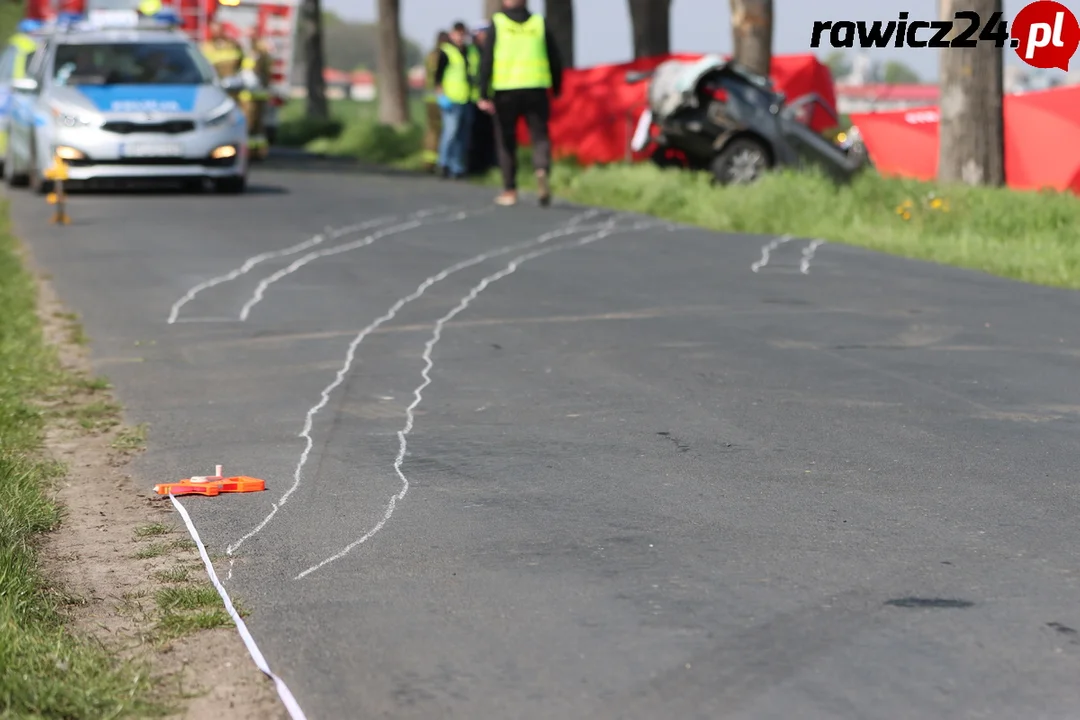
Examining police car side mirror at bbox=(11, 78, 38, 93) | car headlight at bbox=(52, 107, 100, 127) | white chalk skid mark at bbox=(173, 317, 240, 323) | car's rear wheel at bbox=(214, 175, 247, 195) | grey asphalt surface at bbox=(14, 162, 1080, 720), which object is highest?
police car side mirror at bbox=(11, 78, 38, 93)

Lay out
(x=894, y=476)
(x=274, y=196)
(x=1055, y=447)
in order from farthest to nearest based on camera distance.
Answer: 1. (x=274, y=196)
2. (x=1055, y=447)
3. (x=894, y=476)

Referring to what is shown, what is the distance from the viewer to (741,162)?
19.5 m

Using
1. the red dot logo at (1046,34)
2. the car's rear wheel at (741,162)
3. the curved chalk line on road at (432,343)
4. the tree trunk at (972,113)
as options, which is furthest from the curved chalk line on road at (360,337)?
the red dot logo at (1046,34)

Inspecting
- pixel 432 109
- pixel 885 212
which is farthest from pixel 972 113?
pixel 432 109

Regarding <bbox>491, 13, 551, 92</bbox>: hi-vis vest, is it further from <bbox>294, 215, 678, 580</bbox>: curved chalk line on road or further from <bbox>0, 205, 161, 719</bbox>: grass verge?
<bbox>0, 205, 161, 719</bbox>: grass verge

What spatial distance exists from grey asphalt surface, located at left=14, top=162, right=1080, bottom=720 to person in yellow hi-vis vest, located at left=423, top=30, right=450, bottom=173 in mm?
11823

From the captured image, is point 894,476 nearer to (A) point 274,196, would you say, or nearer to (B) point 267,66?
(A) point 274,196

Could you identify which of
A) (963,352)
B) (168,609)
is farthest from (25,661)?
(963,352)

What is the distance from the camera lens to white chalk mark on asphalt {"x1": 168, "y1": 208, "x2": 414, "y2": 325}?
11055 mm

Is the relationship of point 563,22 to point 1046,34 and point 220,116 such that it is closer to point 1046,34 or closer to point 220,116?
point 220,116

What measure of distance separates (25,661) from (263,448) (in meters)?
2.77

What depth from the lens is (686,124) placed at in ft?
65.3

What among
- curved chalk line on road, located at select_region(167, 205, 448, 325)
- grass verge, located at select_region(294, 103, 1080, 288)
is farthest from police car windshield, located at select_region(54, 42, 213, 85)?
grass verge, located at select_region(294, 103, 1080, 288)

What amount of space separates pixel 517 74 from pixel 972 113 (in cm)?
436
